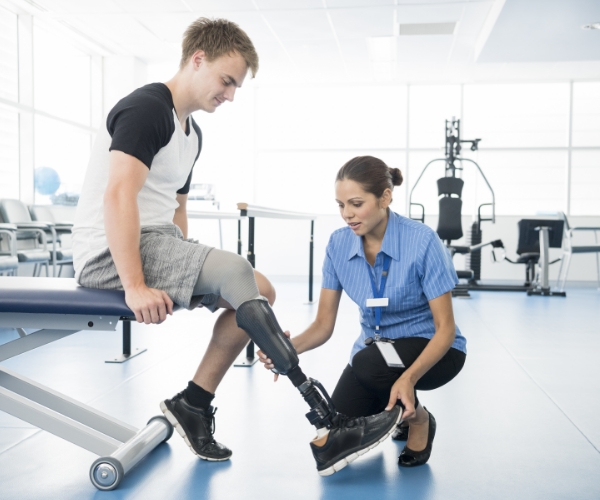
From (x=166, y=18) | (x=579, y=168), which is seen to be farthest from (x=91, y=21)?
(x=579, y=168)

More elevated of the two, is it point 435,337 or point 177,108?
point 177,108

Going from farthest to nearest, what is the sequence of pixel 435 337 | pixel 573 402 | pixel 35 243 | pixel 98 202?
1. pixel 35 243
2. pixel 573 402
3. pixel 435 337
4. pixel 98 202

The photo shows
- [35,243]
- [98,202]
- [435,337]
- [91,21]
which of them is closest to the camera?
[98,202]

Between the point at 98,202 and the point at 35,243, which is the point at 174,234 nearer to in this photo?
the point at 98,202

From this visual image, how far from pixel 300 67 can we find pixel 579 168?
3657 millimetres

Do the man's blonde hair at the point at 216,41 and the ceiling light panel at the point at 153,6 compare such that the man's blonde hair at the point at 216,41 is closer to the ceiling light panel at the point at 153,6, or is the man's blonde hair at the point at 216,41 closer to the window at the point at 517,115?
the ceiling light panel at the point at 153,6

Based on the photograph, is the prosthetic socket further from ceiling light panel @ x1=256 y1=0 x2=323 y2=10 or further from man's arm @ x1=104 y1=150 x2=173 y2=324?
ceiling light panel @ x1=256 y1=0 x2=323 y2=10

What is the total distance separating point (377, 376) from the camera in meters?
1.51

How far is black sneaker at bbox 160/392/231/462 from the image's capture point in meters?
1.50

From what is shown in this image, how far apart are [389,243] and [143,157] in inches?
26.6

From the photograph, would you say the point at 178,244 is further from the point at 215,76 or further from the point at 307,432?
the point at 307,432

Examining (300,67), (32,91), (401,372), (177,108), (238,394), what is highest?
(300,67)

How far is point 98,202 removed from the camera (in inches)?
52.6

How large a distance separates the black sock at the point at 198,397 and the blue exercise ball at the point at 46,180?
5152 millimetres
